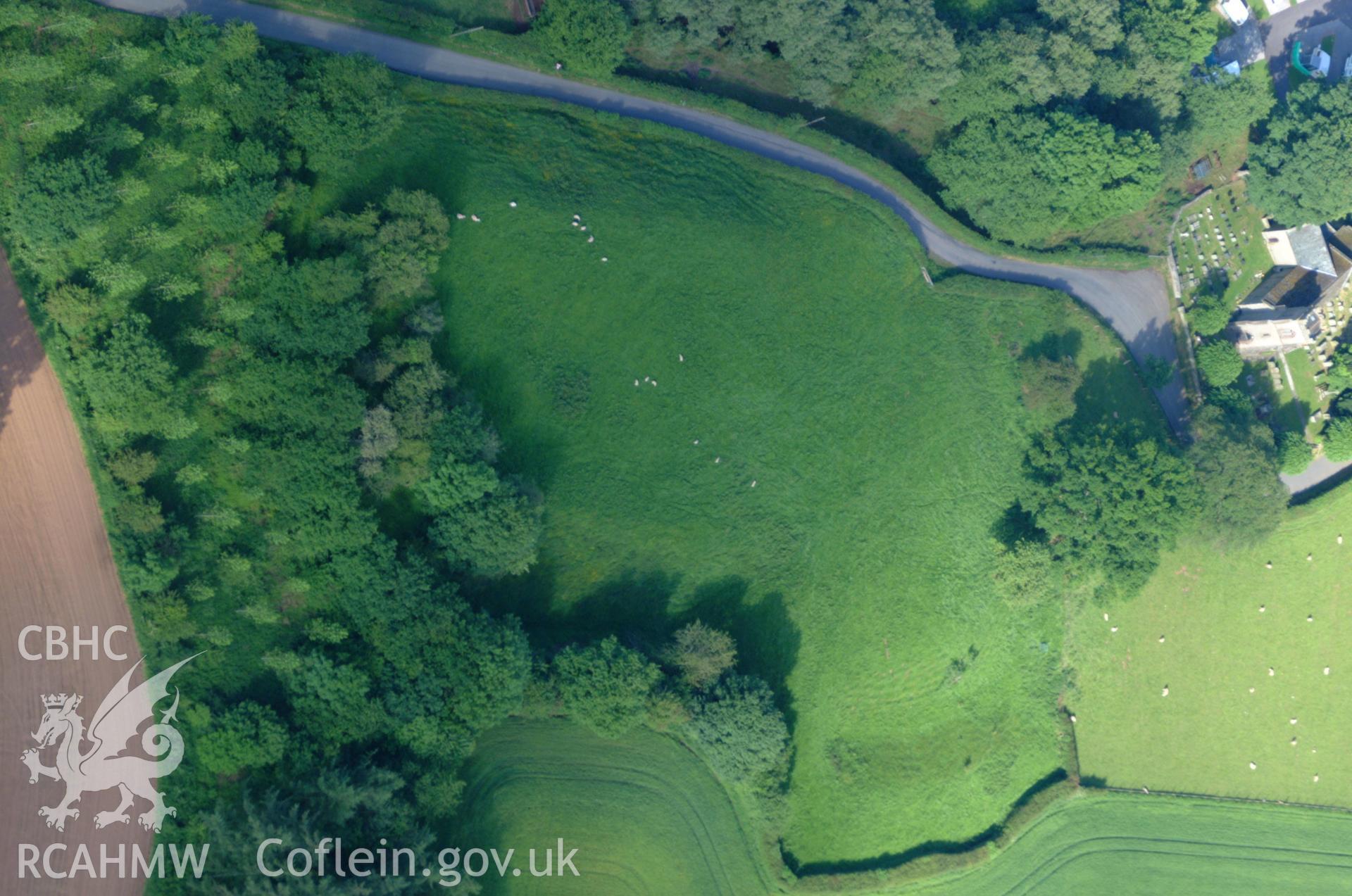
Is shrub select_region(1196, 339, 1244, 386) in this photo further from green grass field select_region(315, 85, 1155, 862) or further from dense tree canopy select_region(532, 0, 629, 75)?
dense tree canopy select_region(532, 0, 629, 75)

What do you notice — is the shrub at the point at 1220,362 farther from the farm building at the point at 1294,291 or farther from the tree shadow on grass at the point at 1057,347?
the tree shadow on grass at the point at 1057,347

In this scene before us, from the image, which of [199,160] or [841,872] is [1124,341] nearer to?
[841,872]

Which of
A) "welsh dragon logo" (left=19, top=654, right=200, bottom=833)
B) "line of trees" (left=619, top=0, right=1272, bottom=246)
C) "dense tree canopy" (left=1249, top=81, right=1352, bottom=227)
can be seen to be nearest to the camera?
"welsh dragon logo" (left=19, top=654, right=200, bottom=833)

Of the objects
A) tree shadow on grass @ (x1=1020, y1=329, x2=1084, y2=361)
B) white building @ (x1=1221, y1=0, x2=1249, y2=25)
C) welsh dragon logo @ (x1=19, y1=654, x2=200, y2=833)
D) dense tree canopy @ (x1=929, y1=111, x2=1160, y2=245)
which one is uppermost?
white building @ (x1=1221, y1=0, x2=1249, y2=25)

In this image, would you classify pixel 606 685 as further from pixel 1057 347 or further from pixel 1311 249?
pixel 1311 249

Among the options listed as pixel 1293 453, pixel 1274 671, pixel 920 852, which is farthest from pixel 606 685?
pixel 1293 453

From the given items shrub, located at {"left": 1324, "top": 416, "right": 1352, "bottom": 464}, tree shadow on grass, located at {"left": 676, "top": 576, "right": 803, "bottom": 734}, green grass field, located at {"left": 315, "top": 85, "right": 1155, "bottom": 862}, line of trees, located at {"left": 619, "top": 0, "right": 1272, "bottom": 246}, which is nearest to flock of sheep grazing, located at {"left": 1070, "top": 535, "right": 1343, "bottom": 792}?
shrub, located at {"left": 1324, "top": 416, "right": 1352, "bottom": 464}
